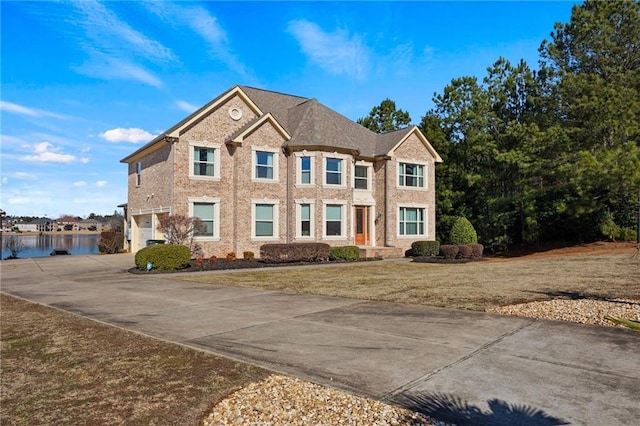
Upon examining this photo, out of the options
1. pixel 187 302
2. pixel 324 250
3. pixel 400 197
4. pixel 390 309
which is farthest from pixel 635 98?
pixel 187 302

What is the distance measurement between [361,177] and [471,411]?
24.3 metres

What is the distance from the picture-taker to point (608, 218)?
25.2 m

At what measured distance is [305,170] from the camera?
82.3ft

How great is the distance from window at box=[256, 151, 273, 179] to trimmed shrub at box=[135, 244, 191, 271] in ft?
23.6

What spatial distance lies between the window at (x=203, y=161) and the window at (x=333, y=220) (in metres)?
6.85

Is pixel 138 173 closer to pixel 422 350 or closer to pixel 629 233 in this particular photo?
pixel 422 350

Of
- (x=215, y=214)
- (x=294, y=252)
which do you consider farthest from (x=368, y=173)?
(x=215, y=214)

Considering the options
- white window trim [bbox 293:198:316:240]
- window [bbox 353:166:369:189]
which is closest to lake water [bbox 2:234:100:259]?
white window trim [bbox 293:198:316:240]

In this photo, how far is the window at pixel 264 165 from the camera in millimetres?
24391

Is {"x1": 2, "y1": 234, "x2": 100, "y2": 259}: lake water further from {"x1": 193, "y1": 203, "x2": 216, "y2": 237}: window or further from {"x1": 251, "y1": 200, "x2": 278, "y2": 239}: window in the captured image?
{"x1": 251, "y1": 200, "x2": 278, "y2": 239}: window

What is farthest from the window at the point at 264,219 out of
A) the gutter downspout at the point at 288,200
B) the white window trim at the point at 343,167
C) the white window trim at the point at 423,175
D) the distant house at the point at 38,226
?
the distant house at the point at 38,226

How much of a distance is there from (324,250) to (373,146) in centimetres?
991

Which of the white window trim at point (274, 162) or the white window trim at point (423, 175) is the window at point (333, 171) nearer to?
the white window trim at point (274, 162)

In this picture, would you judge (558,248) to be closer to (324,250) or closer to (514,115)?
(514,115)
